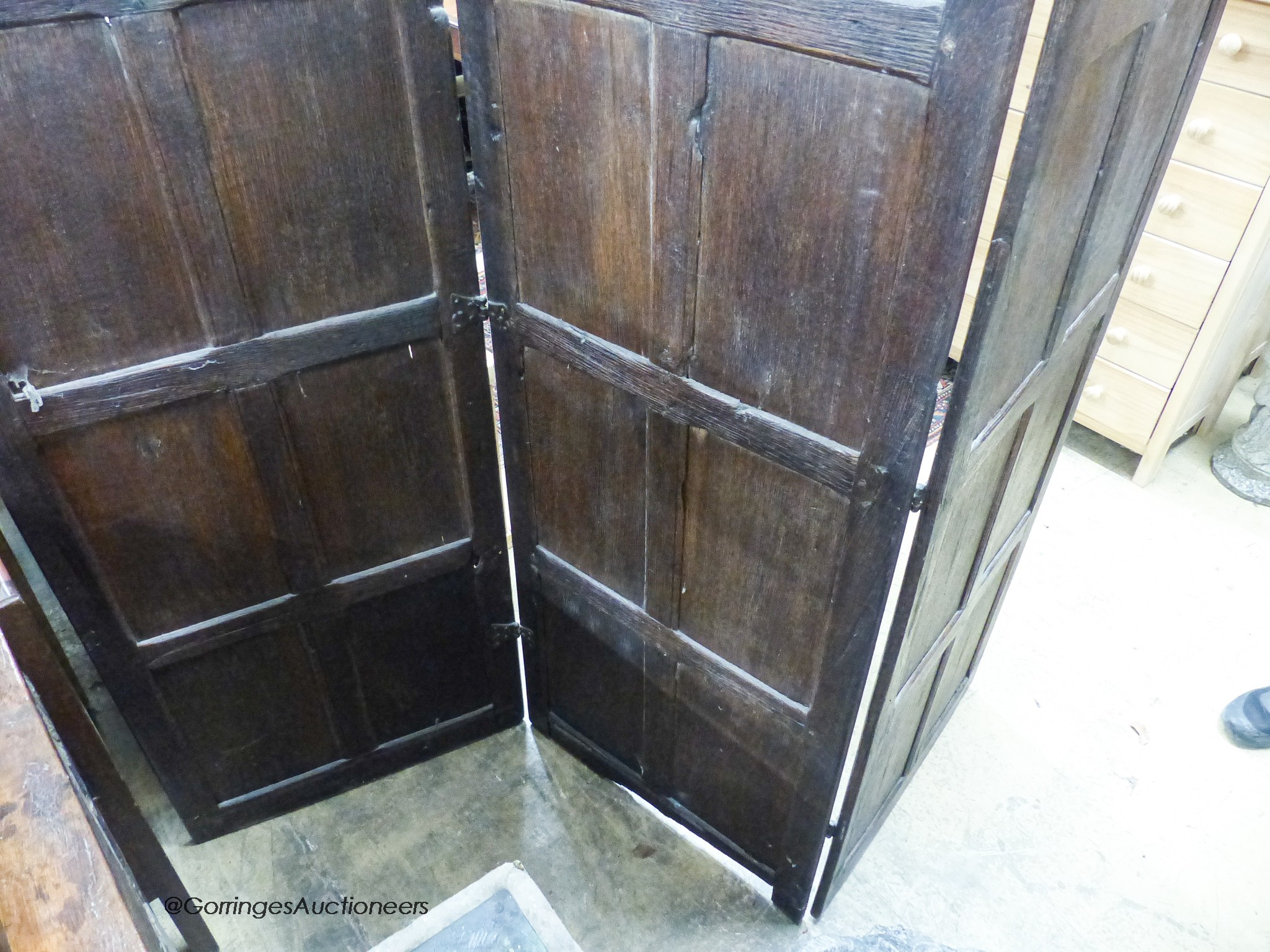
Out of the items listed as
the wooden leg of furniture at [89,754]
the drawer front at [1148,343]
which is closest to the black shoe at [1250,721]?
the drawer front at [1148,343]

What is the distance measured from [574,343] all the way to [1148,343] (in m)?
2.05

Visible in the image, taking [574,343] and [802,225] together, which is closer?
[802,225]

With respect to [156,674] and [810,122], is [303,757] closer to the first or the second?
[156,674]

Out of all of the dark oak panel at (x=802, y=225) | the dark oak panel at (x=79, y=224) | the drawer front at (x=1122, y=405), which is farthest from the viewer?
the drawer front at (x=1122, y=405)

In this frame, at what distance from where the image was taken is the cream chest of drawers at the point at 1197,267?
2.28 metres

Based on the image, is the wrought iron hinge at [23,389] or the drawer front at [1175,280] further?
the drawer front at [1175,280]

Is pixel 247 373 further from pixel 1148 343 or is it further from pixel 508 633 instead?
pixel 1148 343

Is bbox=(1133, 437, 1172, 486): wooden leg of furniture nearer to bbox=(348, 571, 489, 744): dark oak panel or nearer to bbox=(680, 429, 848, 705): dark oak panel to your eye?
bbox=(680, 429, 848, 705): dark oak panel

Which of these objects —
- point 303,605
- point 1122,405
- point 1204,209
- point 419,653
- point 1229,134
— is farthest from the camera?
point 1122,405

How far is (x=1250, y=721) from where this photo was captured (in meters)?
2.22

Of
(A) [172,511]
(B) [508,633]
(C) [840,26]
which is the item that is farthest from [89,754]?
(C) [840,26]

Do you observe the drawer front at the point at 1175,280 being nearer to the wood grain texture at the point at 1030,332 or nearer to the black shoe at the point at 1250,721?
the black shoe at the point at 1250,721

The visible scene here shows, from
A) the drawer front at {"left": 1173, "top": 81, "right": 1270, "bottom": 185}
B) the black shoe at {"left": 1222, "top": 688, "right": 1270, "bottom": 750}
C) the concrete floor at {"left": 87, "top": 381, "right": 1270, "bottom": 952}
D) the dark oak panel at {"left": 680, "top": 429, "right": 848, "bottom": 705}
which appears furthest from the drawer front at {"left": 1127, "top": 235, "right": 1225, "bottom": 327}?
the dark oak panel at {"left": 680, "top": 429, "right": 848, "bottom": 705}

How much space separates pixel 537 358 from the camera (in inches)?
60.2
